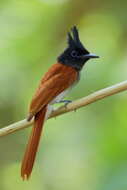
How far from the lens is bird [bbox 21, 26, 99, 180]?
208 centimetres

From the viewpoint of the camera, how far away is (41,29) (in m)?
3.26

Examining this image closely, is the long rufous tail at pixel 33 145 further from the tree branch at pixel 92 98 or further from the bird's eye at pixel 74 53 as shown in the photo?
the bird's eye at pixel 74 53

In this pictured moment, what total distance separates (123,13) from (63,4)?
0.41 meters

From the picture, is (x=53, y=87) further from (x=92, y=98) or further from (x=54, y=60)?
(x=54, y=60)

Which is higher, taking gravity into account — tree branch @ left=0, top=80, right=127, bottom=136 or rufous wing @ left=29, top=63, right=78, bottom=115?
tree branch @ left=0, top=80, right=127, bottom=136

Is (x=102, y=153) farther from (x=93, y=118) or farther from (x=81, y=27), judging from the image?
(x=81, y=27)

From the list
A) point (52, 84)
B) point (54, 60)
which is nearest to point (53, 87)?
point (52, 84)

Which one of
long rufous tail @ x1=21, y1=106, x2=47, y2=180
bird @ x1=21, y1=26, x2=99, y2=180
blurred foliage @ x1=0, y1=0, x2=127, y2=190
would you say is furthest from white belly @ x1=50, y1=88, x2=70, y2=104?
blurred foliage @ x1=0, y1=0, x2=127, y2=190

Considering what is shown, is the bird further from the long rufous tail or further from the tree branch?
the tree branch

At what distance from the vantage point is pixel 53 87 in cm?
247

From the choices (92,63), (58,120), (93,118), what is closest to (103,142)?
(93,118)

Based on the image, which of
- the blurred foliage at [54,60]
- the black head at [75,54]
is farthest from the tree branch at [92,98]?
the black head at [75,54]

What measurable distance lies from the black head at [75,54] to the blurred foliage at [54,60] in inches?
2.5

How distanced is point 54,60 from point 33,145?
1125mm
